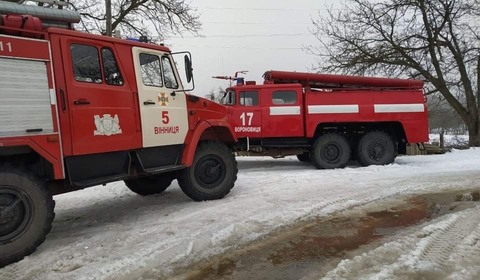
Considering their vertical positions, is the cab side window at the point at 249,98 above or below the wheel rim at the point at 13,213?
above

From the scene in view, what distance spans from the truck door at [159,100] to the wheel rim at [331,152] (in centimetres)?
594

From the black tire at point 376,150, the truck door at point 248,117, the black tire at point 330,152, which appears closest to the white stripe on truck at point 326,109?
the black tire at point 330,152

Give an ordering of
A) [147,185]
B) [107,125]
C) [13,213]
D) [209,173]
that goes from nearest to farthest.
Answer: [13,213] < [107,125] < [209,173] < [147,185]

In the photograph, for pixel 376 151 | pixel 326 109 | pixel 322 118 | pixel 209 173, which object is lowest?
pixel 376 151

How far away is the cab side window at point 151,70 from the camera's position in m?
Answer: 6.17

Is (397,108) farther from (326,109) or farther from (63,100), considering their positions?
(63,100)

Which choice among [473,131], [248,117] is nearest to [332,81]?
[248,117]

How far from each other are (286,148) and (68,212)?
6.52 metres

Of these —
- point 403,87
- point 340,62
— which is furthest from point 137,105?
point 340,62

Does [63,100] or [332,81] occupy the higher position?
[332,81]

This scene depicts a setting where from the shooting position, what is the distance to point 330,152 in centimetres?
1170

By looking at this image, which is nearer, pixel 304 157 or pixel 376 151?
pixel 376 151

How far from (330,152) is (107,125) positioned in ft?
24.7

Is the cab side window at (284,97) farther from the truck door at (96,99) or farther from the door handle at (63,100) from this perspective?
the door handle at (63,100)
